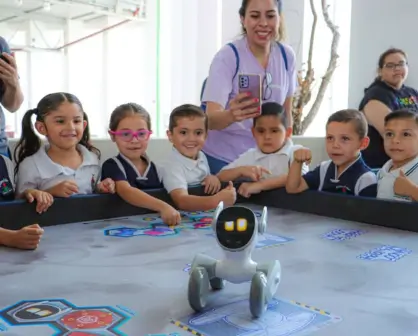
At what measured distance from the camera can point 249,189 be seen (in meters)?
1.60

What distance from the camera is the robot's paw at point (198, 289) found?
0.70 meters

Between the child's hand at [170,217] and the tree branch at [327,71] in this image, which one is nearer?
the child's hand at [170,217]

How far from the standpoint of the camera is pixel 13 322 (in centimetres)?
66

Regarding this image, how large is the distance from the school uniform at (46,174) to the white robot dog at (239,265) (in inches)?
32.8

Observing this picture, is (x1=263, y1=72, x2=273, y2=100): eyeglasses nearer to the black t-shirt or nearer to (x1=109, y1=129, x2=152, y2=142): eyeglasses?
(x1=109, y1=129, x2=152, y2=142): eyeglasses

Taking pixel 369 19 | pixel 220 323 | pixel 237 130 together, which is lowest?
pixel 220 323

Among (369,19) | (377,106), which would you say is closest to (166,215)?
(377,106)

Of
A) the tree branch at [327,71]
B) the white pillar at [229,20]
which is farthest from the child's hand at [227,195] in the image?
the white pillar at [229,20]

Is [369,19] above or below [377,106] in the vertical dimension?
above

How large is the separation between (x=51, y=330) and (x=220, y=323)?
22 cm

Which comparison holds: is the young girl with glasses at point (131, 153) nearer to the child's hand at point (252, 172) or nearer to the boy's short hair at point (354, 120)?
the child's hand at point (252, 172)

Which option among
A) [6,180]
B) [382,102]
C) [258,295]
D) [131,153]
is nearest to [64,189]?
[6,180]

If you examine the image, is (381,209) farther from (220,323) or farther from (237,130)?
(220,323)

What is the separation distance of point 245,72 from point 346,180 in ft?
1.69
